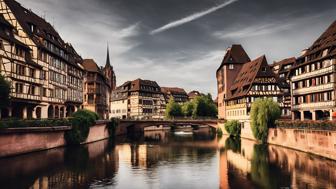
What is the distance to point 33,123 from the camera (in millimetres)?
42125

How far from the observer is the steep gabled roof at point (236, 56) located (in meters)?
89.9

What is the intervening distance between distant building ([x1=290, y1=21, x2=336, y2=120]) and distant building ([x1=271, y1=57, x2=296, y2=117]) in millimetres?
4240

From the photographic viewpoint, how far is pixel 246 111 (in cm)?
7044

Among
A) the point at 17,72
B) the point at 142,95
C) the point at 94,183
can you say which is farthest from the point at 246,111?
the point at 142,95

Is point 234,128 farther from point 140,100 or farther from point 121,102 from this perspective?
point 121,102

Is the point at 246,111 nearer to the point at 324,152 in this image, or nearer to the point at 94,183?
the point at 324,152

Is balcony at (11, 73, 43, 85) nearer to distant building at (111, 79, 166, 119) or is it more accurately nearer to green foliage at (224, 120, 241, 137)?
green foliage at (224, 120, 241, 137)

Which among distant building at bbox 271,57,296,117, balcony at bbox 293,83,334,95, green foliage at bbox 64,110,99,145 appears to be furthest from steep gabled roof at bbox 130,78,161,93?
balcony at bbox 293,83,334,95

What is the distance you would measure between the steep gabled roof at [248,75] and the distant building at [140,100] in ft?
152

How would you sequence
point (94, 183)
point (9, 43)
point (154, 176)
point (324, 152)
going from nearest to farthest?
1. point (94, 183)
2. point (154, 176)
3. point (324, 152)
4. point (9, 43)

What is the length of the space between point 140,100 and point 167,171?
9282 centimetres

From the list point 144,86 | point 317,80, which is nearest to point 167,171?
point 317,80

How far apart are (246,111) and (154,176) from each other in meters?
42.5

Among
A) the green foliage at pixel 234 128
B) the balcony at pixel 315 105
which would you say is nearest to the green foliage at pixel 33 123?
the balcony at pixel 315 105
